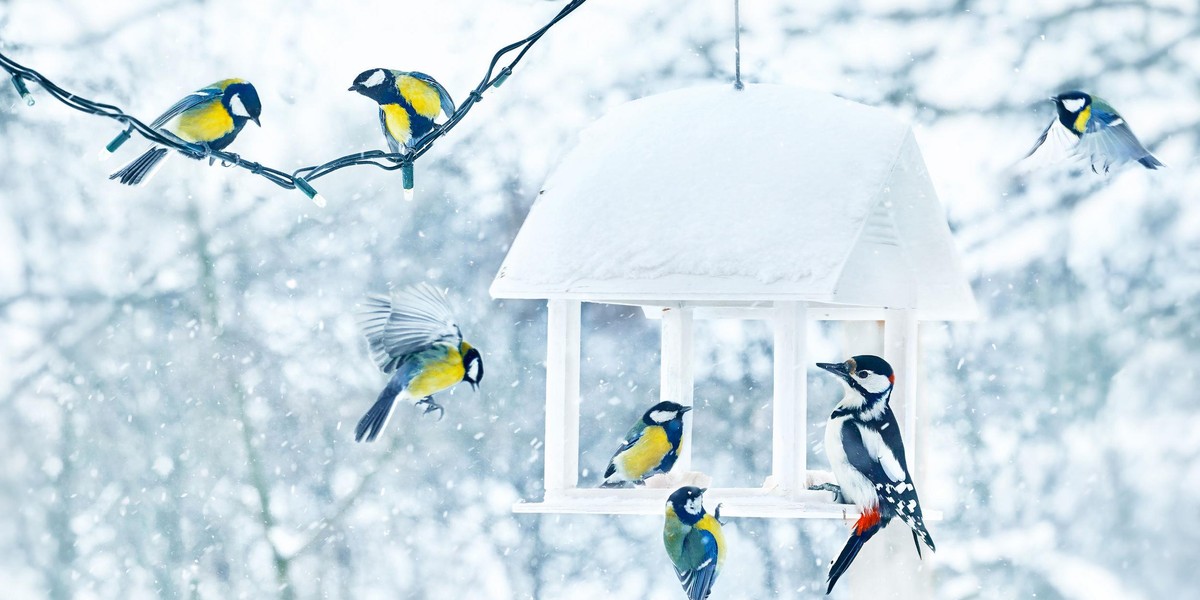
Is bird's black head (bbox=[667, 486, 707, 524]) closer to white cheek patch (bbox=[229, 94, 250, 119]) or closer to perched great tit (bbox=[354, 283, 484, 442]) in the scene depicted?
perched great tit (bbox=[354, 283, 484, 442])

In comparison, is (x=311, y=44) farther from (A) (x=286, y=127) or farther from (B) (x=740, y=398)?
(B) (x=740, y=398)

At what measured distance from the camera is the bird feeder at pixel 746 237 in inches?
79.2

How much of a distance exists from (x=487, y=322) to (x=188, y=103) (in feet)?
7.96

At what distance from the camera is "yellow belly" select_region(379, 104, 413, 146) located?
2.63 meters

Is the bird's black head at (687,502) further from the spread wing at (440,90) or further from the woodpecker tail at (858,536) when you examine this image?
the spread wing at (440,90)

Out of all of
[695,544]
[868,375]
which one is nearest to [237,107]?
[695,544]

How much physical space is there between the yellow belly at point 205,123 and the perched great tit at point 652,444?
1.17 metres

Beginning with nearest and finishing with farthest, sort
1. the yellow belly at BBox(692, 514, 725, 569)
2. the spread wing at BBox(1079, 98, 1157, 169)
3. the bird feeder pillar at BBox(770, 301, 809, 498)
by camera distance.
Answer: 1. the bird feeder pillar at BBox(770, 301, 809, 498)
2. the yellow belly at BBox(692, 514, 725, 569)
3. the spread wing at BBox(1079, 98, 1157, 169)

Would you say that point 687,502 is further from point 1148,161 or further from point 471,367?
point 1148,161

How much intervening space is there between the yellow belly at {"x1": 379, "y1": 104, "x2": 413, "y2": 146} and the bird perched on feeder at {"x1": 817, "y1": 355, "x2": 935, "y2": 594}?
1.05m

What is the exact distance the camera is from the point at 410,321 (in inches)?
90.5

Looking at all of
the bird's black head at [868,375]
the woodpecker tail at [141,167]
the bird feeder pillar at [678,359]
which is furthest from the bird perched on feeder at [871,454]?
the woodpecker tail at [141,167]

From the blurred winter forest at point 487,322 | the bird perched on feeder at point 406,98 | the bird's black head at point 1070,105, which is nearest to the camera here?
the bird perched on feeder at point 406,98

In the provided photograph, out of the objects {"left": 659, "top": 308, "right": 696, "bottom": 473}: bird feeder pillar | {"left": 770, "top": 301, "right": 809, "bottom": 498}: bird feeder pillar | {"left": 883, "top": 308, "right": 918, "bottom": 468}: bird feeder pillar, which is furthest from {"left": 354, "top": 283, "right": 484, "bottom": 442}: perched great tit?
{"left": 883, "top": 308, "right": 918, "bottom": 468}: bird feeder pillar
